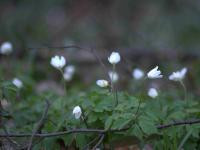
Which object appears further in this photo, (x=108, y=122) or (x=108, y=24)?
(x=108, y=24)

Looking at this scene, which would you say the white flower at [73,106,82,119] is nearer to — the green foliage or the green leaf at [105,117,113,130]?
the green foliage

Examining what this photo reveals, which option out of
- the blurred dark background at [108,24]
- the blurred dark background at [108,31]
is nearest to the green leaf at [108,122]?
the blurred dark background at [108,31]

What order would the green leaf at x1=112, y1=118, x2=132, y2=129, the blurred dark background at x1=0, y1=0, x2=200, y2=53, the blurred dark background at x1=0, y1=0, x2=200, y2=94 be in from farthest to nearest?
the blurred dark background at x1=0, y1=0, x2=200, y2=53, the blurred dark background at x1=0, y1=0, x2=200, y2=94, the green leaf at x1=112, y1=118, x2=132, y2=129

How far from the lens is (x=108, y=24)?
7.97m

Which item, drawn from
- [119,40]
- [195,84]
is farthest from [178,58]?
[119,40]

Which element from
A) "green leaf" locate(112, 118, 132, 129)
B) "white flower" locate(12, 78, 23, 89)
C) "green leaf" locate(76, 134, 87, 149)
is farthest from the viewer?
"white flower" locate(12, 78, 23, 89)

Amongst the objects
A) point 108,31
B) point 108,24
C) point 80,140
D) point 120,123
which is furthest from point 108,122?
point 108,24

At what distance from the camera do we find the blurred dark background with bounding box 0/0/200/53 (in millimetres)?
6733

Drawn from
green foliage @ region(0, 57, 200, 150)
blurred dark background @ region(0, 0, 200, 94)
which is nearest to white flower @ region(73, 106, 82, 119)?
green foliage @ region(0, 57, 200, 150)

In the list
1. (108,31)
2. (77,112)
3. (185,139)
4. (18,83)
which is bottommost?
(185,139)

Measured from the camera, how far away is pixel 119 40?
723 cm

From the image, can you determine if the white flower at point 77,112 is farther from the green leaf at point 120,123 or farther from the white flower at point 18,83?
the white flower at point 18,83

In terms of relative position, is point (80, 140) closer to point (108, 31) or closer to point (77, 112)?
point (77, 112)

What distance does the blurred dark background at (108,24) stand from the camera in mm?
6733
